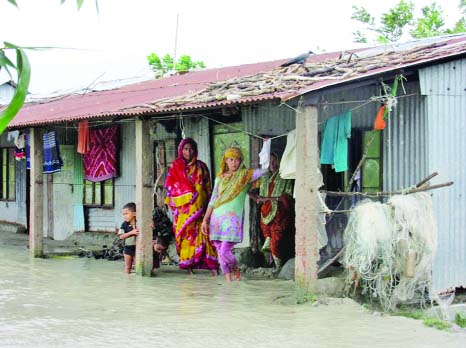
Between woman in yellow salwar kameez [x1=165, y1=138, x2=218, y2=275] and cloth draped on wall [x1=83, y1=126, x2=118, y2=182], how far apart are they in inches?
157

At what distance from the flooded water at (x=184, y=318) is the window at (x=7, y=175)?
8.67m

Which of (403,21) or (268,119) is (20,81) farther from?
(403,21)

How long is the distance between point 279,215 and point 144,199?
195 cm

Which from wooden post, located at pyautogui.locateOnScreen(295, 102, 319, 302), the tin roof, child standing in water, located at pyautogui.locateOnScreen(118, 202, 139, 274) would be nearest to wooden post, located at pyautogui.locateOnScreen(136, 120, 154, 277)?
child standing in water, located at pyautogui.locateOnScreen(118, 202, 139, 274)

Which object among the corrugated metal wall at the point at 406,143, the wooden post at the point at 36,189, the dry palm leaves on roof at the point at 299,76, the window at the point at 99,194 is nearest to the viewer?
the dry palm leaves on roof at the point at 299,76

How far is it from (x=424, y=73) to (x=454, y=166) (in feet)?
3.75

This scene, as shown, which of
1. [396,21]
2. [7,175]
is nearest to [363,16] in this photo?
[396,21]

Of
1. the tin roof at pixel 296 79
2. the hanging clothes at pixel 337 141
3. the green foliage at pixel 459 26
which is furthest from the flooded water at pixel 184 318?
the green foliage at pixel 459 26

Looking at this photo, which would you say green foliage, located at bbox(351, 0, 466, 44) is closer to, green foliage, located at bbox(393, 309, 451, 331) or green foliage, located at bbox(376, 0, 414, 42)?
green foliage, located at bbox(376, 0, 414, 42)

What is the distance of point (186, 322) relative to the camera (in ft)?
24.3

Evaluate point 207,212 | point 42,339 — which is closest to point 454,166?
point 207,212

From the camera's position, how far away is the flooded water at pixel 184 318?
6652mm

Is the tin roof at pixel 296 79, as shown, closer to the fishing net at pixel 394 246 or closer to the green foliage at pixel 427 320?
the fishing net at pixel 394 246

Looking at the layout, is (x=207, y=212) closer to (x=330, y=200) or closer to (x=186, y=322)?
(x=330, y=200)
